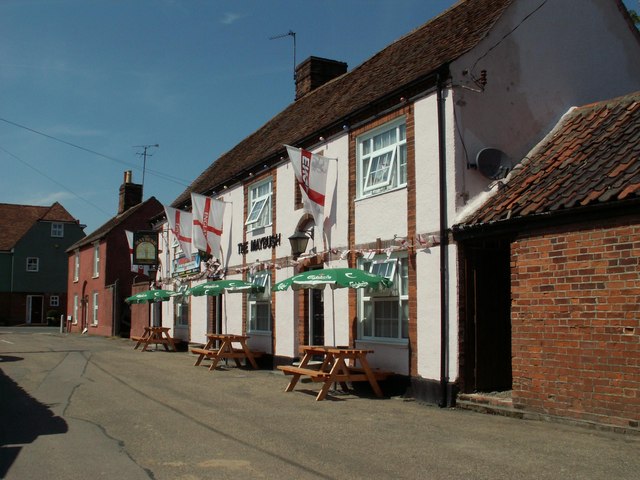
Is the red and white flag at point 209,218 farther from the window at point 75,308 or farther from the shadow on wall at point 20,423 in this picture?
the window at point 75,308

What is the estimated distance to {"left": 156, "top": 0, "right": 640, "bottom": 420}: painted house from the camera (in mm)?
11211

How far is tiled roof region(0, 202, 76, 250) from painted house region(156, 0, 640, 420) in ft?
133

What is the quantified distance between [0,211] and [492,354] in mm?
53577

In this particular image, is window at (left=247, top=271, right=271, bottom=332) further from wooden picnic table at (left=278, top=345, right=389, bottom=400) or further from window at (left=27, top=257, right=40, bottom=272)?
window at (left=27, top=257, right=40, bottom=272)

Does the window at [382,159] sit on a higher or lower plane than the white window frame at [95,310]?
higher

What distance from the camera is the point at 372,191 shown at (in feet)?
43.8

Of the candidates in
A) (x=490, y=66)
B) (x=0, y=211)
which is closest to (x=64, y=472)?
(x=490, y=66)

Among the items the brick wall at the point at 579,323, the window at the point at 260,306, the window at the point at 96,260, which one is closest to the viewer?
the brick wall at the point at 579,323

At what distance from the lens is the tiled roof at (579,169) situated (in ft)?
29.4

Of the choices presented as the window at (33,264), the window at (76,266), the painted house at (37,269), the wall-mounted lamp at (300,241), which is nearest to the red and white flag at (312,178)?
the wall-mounted lamp at (300,241)

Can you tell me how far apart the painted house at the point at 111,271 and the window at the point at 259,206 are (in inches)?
614

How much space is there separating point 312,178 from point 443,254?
413 cm

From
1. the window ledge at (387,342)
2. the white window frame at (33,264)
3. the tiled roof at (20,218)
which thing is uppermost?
the tiled roof at (20,218)

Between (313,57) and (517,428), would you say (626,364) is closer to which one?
(517,428)
